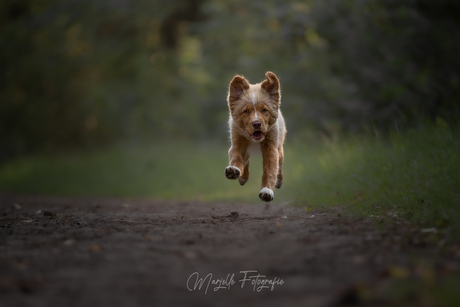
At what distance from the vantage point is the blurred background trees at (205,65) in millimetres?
10623

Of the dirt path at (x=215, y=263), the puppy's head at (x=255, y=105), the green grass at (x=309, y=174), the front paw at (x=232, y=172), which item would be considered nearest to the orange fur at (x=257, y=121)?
the puppy's head at (x=255, y=105)

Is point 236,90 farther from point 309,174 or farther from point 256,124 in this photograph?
point 309,174

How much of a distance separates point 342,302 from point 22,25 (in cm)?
2002

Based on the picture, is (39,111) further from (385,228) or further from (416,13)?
(385,228)

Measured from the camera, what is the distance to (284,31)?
15.4m

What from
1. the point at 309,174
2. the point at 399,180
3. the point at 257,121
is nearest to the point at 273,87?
the point at 257,121

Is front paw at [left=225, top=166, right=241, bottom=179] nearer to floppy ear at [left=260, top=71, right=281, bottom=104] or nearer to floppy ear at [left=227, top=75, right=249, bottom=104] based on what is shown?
floppy ear at [left=227, top=75, right=249, bottom=104]

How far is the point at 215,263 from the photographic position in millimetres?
3729

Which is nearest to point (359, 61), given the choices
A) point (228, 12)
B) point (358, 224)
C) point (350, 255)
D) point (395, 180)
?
point (395, 180)

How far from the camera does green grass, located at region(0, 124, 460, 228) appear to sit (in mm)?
6082

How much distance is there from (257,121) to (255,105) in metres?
0.33
